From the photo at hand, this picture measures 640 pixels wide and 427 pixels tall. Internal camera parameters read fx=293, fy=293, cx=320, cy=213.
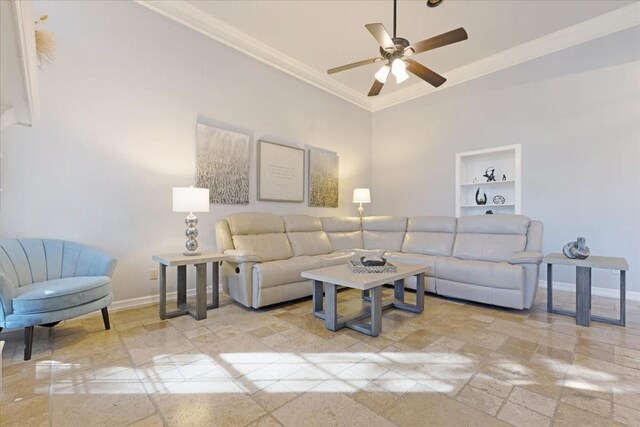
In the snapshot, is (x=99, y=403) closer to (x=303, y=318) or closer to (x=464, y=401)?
(x=303, y=318)

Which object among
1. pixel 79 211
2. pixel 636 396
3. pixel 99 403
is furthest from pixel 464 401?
pixel 79 211

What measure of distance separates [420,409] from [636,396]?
118 centimetres

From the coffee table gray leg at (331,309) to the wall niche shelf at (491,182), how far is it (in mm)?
3036

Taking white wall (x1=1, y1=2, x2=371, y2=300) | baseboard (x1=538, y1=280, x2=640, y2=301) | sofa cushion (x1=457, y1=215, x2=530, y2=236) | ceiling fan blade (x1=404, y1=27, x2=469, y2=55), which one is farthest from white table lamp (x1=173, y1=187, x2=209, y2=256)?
baseboard (x1=538, y1=280, x2=640, y2=301)

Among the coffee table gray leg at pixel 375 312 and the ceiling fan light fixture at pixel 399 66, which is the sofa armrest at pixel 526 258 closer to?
the coffee table gray leg at pixel 375 312

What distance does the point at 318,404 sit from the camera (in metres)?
1.49

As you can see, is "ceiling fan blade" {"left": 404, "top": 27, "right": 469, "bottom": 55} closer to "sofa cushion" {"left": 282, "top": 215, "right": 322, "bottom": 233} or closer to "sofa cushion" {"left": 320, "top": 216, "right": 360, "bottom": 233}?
"sofa cushion" {"left": 282, "top": 215, "right": 322, "bottom": 233}

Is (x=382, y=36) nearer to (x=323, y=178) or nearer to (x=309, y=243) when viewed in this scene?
(x=309, y=243)

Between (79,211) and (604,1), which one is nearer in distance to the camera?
(79,211)

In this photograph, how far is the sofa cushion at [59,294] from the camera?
6.23 ft

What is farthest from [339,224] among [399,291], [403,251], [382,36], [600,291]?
[600,291]

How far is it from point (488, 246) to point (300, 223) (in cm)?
236

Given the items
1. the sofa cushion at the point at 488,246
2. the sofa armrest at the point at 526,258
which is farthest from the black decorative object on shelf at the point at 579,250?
the sofa cushion at the point at 488,246

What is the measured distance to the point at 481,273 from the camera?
3.05 meters
